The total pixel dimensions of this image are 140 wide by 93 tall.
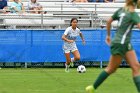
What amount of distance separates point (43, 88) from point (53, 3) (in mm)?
13441

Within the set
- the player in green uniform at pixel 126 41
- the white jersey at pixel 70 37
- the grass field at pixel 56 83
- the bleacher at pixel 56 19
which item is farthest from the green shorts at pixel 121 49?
the bleacher at pixel 56 19

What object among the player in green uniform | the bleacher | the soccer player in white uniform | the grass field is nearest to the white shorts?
the soccer player in white uniform

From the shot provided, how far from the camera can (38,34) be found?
23.8 m

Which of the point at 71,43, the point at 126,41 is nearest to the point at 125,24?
the point at 126,41

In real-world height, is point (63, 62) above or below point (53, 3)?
below

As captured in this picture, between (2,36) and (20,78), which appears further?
(2,36)

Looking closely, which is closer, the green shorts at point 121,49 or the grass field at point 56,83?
the green shorts at point 121,49

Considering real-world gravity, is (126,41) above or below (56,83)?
above

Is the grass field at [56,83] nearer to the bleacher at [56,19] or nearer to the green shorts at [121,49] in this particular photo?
the green shorts at [121,49]

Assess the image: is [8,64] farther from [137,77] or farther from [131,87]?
[137,77]

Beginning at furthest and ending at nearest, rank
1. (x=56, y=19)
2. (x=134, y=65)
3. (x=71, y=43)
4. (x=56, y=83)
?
(x=56, y=19), (x=71, y=43), (x=56, y=83), (x=134, y=65)

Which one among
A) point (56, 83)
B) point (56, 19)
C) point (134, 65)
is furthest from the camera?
point (56, 19)

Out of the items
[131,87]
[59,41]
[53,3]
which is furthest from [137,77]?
[53,3]

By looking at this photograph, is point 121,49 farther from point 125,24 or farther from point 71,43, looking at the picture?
point 71,43
